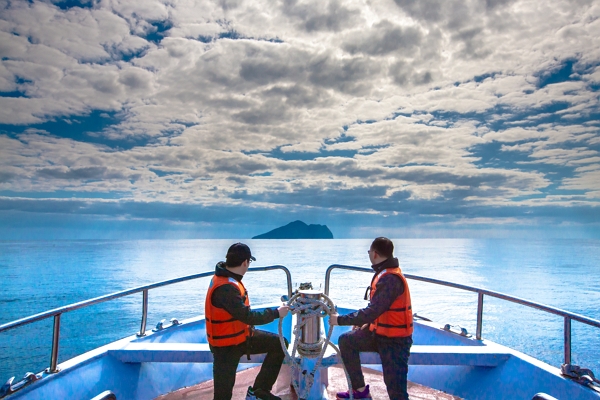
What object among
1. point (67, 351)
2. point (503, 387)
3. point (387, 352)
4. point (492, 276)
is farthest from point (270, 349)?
point (492, 276)

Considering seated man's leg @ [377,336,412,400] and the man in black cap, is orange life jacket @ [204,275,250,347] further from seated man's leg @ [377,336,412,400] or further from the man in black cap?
seated man's leg @ [377,336,412,400]

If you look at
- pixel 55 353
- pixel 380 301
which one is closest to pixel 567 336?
pixel 380 301

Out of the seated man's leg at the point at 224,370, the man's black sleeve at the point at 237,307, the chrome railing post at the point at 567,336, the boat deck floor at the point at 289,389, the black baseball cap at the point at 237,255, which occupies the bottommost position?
the boat deck floor at the point at 289,389

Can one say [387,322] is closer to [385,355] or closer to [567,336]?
[385,355]

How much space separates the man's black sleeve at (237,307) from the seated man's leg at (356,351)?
795 millimetres

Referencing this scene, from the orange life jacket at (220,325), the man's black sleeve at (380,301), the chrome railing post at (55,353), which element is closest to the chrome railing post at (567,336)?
the man's black sleeve at (380,301)

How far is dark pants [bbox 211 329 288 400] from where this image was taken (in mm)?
3121

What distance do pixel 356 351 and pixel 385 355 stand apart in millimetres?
265

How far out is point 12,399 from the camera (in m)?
2.90

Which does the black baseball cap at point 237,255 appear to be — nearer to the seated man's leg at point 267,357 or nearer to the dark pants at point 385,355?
the seated man's leg at point 267,357

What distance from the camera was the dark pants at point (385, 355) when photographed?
3.21 meters

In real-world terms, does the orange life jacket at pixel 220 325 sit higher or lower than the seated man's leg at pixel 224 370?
higher

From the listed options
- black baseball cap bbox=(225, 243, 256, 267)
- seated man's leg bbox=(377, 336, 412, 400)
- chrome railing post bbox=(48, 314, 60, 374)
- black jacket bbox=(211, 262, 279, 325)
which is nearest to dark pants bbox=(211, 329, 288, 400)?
black jacket bbox=(211, 262, 279, 325)

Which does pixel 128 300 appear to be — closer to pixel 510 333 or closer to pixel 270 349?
pixel 510 333
